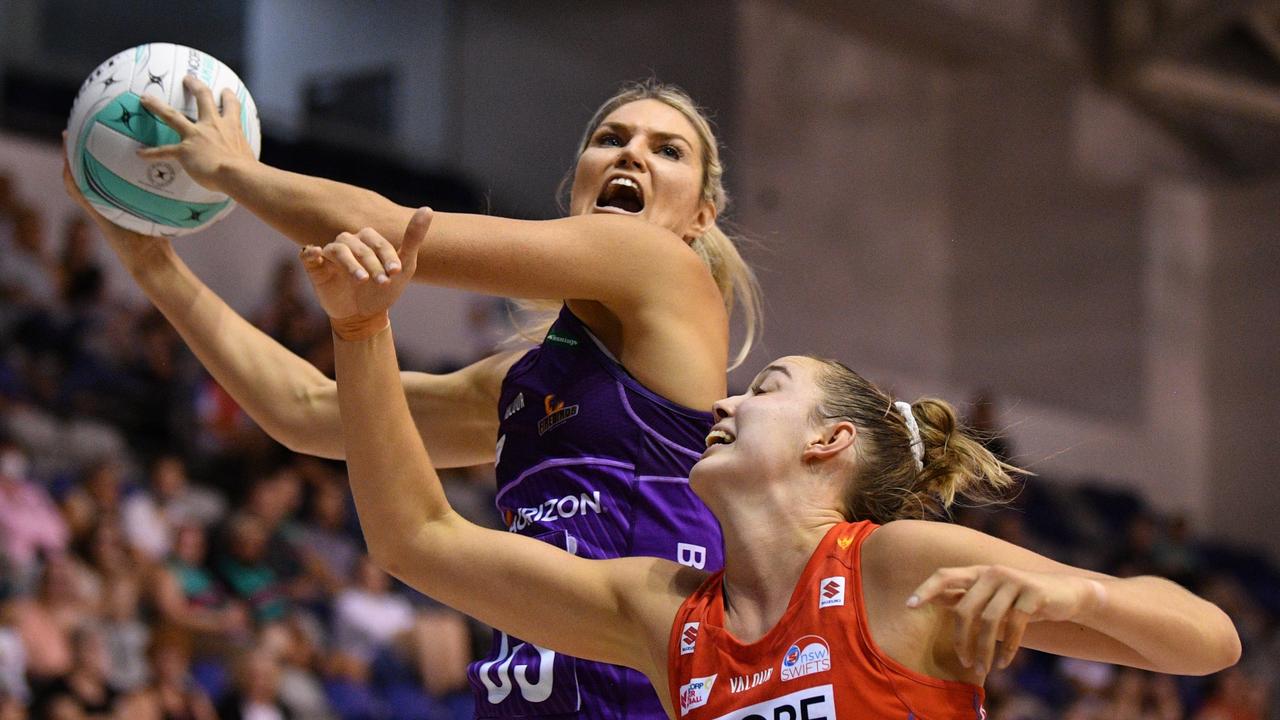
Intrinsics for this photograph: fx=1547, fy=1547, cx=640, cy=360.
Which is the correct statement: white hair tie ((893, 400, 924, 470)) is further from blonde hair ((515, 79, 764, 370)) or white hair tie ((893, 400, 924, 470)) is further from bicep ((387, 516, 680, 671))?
blonde hair ((515, 79, 764, 370))

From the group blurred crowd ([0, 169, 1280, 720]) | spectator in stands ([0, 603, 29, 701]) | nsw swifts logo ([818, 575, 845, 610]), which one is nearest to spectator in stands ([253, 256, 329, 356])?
blurred crowd ([0, 169, 1280, 720])

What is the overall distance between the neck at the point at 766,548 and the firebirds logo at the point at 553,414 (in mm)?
466

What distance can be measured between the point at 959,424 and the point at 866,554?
1.56ft

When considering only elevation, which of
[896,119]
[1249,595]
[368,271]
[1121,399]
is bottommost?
[1249,595]

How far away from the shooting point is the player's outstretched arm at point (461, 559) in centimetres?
239

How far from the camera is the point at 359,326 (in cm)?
236

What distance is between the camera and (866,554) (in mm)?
2266

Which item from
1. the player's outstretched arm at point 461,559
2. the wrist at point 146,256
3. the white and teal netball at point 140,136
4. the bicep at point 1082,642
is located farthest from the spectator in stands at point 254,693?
the bicep at point 1082,642

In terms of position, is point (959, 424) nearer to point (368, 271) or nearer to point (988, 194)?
point (368, 271)

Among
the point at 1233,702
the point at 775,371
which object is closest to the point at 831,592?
the point at 775,371

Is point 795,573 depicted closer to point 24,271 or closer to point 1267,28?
point 24,271

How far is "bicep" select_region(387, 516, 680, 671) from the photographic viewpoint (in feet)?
8.08

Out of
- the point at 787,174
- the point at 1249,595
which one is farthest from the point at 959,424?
the point at 1249,595

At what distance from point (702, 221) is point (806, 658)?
4.24ft
